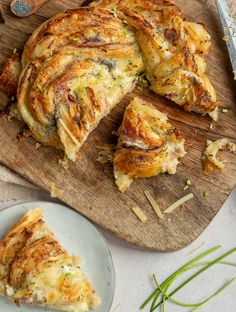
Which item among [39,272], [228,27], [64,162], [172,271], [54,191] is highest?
[228,27]

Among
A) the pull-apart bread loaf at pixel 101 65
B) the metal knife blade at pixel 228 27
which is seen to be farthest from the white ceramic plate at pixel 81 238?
the metal knife blade at pixel 228 27

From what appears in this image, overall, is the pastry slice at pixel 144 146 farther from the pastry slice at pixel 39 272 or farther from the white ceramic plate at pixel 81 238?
the pastry slice at pixel 39 272

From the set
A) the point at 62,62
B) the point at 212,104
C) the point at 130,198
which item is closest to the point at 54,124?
the point at 62,62

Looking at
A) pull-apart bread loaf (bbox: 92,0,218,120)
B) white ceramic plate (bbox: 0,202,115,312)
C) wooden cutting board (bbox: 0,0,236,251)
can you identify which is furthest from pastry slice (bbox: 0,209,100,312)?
pull-apart bread loaf (bbox: 92,0,218,120)

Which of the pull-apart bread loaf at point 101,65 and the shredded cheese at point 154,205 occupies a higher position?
the pull-apart bread loaf at point 101,65

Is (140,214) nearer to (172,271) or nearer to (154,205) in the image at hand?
(154,205)

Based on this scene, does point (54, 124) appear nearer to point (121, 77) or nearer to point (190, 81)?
point (121, 77)

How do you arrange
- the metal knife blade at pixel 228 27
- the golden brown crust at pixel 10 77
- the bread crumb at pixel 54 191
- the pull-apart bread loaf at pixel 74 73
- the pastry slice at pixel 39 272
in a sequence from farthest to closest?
the metal knife blade at pixel 228 27 → the golden brown crust at pixel 10 77 → the bread crumb at pixel 54 191 → the pull-apart bread loaf at pixel 74 73 → the pastry slice at pixel 39 272

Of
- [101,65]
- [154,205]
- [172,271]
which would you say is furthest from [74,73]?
[172,271]
